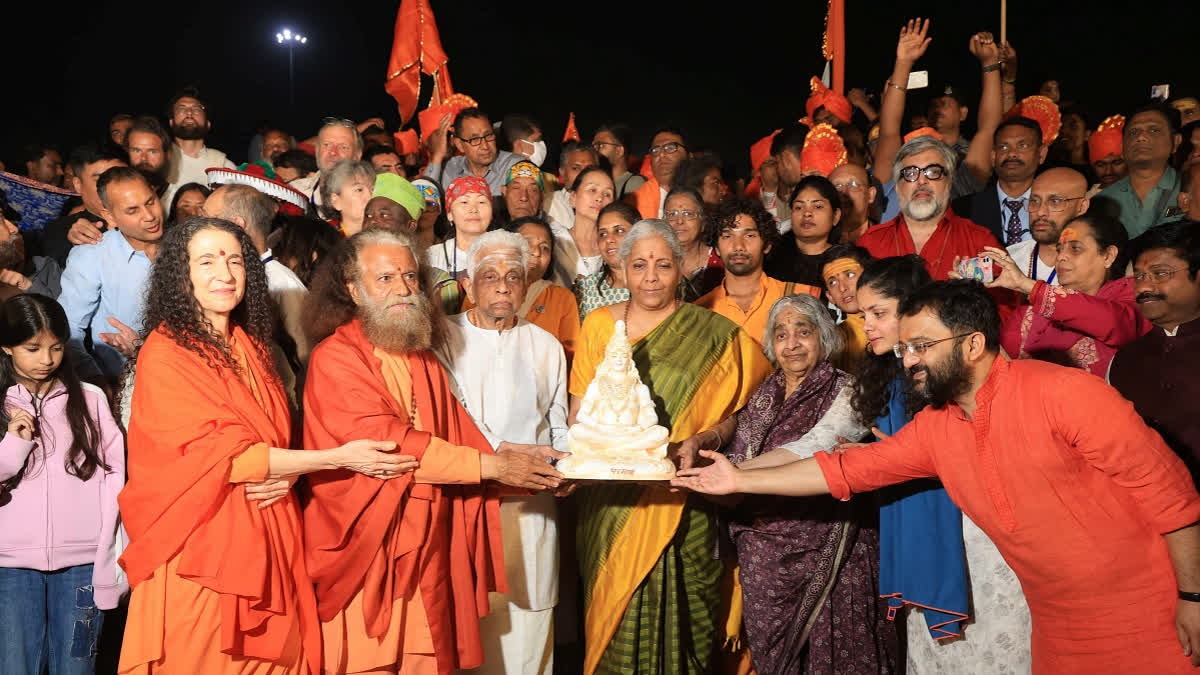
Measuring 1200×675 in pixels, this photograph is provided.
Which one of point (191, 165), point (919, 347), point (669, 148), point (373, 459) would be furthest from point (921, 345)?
point (191, 165)

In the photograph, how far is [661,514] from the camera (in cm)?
445

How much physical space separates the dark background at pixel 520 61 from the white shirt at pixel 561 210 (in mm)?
3838

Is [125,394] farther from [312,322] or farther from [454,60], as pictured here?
[454,60]

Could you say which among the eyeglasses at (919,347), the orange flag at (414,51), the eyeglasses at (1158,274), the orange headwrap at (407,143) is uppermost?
the orange flag at (414,51)

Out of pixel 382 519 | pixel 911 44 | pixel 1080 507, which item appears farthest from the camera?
pixel 911 44

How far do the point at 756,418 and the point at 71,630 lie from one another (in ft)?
10.3

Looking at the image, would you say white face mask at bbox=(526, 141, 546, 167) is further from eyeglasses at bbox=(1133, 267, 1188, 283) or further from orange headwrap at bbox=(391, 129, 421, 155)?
eyeglasses at bbox=(1133, 267, 1188, 283)

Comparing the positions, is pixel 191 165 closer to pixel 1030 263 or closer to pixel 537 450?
pixel 537 450

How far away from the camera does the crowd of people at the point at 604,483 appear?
3395 millimetres

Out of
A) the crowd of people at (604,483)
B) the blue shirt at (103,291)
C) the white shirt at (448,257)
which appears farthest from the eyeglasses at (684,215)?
the blue shirt at (103,291)

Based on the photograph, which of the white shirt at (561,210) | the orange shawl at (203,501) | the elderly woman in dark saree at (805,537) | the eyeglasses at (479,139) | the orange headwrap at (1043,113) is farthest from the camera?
the orange headwrap at (1043,113)

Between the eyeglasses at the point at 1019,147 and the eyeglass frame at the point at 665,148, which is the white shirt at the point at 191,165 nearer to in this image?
the eyeglass frame at the point at 665,148

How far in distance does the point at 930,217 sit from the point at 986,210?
0.87 m

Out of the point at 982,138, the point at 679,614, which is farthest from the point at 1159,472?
the point at 982,138
